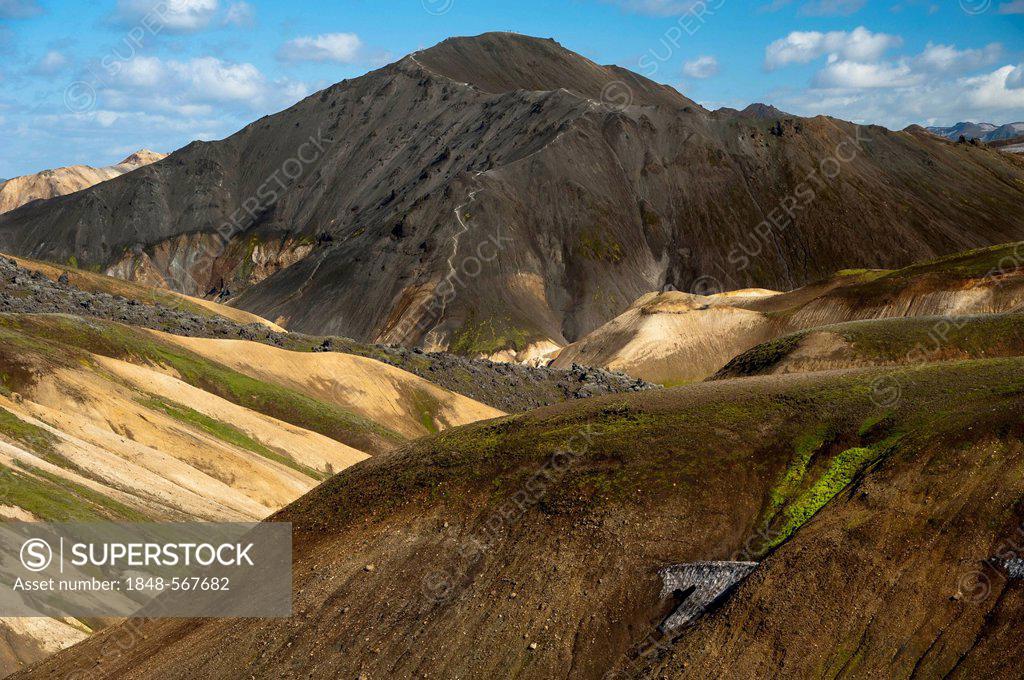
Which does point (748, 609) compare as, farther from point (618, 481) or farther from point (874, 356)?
point (874, 356)

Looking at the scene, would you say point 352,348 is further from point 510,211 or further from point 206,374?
point 510,211

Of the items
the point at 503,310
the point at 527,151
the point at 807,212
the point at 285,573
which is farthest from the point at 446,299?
the point at 285,573

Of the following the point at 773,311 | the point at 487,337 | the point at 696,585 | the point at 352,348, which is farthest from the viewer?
the point at 487,337

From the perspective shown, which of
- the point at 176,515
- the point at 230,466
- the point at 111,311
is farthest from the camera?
the point at 111,311

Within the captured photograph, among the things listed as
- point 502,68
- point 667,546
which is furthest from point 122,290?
point 502,68

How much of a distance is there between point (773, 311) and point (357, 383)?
4525 centimetres

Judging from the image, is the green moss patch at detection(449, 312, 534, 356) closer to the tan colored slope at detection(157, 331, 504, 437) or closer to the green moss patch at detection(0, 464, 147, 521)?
the tan colored slope at detection(157, 331, 504, 437)

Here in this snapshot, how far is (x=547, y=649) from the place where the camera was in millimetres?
20078

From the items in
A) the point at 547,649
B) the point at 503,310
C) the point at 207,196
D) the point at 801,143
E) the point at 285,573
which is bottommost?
the point at 547,649

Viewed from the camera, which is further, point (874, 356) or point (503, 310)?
point (503, 310)

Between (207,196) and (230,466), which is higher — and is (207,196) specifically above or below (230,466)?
above

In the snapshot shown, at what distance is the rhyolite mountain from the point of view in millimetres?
126875

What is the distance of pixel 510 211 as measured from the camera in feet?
434

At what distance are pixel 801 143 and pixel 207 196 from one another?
105893 mm
